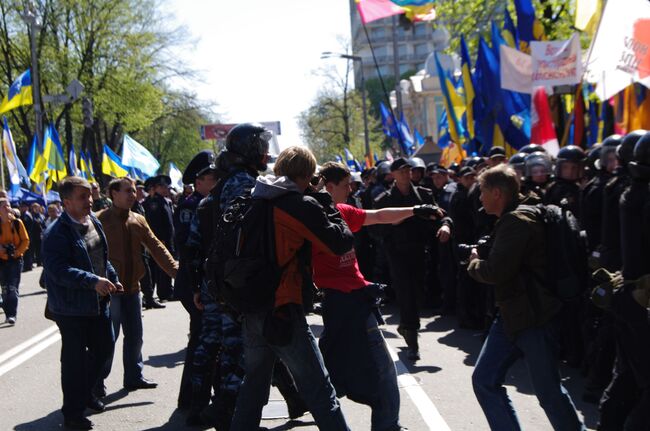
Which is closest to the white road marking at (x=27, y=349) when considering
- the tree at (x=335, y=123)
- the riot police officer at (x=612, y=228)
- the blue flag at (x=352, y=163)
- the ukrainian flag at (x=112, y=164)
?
the riot police officer at (x=612, y=228)

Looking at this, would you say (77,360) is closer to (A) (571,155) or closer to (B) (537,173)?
(B) (537,173)

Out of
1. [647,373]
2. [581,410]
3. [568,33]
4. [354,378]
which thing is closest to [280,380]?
[354,378]

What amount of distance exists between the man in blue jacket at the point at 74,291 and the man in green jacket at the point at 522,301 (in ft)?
9.11

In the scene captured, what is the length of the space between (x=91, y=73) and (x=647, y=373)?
40516 mm

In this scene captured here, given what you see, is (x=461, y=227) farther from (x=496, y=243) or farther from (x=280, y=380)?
(x=496, y=243)

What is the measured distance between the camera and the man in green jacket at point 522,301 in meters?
4.72

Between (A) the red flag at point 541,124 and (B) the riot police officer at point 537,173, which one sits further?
(A) the red flag at point 541,124

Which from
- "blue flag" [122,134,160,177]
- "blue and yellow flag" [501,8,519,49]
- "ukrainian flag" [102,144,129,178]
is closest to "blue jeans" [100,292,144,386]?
"blue and yellow flag" [501,8,519,49]

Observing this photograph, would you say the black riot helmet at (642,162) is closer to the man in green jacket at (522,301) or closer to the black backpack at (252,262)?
the man in green jacket at (522,301)

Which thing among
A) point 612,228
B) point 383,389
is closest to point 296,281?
point 383,389

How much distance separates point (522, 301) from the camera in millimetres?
4766

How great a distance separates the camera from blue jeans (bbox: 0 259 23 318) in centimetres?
1280

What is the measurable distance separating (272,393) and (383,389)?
2389 millimetres

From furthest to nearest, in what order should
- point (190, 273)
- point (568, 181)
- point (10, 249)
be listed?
point (10, 249) → point (568, 181) → point (190, 273)
